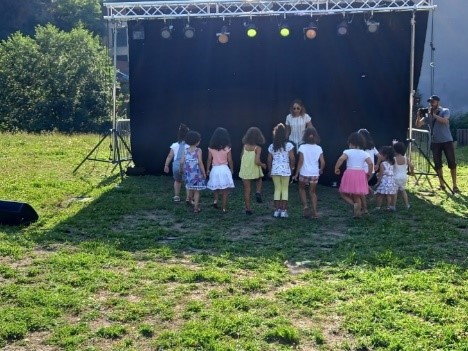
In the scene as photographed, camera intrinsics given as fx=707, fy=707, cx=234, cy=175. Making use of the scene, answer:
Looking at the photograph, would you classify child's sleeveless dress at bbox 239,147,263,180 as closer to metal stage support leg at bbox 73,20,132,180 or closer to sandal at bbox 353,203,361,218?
sandal at bbox 353,203,361,218

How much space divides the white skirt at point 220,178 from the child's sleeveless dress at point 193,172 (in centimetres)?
19

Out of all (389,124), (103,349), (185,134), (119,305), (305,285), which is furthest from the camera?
(389,124)

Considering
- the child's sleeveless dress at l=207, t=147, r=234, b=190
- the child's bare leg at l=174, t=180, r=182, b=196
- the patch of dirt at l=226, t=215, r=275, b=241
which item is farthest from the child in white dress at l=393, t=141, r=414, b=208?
the child's bare leg at l=174, t=180, r=182, b=196

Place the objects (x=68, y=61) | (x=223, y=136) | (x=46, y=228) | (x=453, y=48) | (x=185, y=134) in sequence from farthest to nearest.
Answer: (x=68, y=61) < (x=453, y=48) < (x=185, y=134) < (x=223, y=136) < (x=46, y=228)

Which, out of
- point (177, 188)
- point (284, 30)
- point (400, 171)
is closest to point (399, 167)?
point (400, 171)

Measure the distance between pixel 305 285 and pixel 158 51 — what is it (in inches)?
335

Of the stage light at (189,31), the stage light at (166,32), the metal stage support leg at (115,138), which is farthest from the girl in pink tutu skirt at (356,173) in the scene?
the metal stage support leg at (115,138)

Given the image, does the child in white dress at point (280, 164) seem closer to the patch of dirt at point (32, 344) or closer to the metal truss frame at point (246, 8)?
the metal truss frame at point (246, 8)

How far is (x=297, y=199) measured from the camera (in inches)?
480

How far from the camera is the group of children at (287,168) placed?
1030 centimetres

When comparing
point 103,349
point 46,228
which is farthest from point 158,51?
point 103,349

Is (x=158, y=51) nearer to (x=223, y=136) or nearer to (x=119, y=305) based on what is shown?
(x=223, y=136)

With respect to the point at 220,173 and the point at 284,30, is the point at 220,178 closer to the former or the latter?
the point at 220,173

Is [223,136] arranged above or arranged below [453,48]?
below
